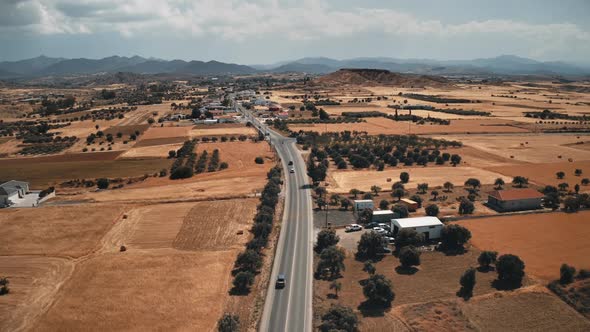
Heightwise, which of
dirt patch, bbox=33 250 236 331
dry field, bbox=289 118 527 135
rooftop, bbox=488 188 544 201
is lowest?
dirt patch, bbox=33 250 236 331

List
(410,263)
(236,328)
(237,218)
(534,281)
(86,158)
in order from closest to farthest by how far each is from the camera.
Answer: (236,328) → (534,281) → (410,263) → (237,218) → (86,158)

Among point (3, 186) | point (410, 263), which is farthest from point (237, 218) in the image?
point (3, 186)

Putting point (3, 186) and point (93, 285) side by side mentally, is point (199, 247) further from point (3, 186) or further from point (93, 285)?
point (3, 186)

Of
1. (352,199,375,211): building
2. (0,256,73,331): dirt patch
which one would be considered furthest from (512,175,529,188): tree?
(0,256,73,331): dirt patch

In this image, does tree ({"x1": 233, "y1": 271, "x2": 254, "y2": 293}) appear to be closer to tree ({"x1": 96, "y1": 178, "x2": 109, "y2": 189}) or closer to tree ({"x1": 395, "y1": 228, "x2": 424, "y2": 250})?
tree ({"x1": 395, "y1": 228, "x2": 424, "y2": 250})

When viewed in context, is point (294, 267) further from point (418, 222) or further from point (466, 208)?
point (466, 208)

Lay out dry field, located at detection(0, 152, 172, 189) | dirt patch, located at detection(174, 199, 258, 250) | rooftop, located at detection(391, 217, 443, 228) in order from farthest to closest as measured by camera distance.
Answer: dry field, located at detection(0, 152, 172, 189)
rooftop, located at detection(391, 217, 443, 228)
dirt patch, located at detection(174, 199, 258, 250)

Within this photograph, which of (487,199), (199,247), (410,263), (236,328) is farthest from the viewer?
(487,199)
